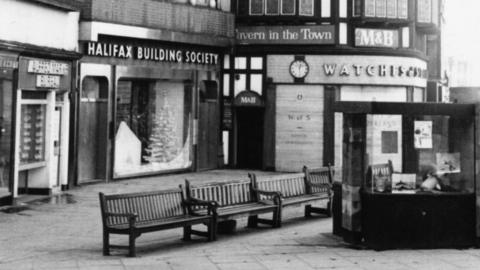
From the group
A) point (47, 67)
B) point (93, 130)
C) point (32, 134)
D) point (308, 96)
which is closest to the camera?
point (47, 67)

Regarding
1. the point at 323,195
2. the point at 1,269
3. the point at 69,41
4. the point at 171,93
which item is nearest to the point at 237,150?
the point at 171,93

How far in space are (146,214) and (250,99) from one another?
13248 millimetres

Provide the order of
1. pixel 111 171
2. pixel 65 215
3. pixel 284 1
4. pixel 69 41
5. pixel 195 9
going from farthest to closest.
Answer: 1. pixel 284 1
2. pixel 195 9
3. pixel 111 171
4. pixel 69 41
5. pixel 65 215

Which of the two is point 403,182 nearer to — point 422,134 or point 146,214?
point 422,134

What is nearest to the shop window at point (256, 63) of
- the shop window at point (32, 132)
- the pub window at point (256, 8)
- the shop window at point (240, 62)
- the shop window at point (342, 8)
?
the shop window at point (240, 62)

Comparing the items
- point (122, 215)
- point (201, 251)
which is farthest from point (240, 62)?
point (122, 215)

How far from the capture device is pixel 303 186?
45.7 feet

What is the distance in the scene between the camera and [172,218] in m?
10.6

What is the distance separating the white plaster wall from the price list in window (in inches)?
57.8

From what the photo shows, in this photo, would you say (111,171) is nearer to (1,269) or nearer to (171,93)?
(171,93)

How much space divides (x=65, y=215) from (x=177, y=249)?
3.96 m

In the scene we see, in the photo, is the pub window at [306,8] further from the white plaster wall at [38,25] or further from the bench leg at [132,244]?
the bench leg at [132,244]

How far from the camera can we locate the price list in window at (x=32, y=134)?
15.4 m

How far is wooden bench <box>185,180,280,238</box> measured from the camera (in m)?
11.1
